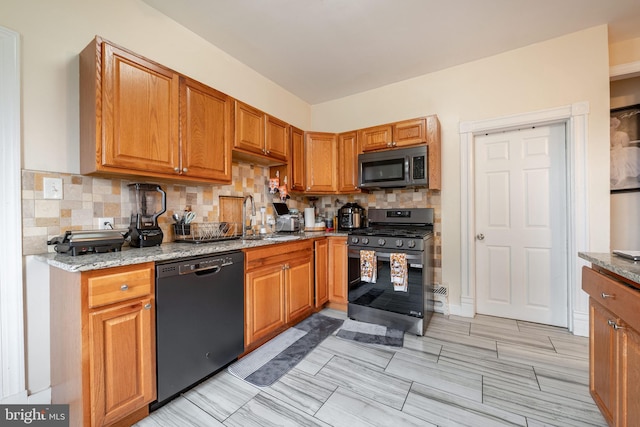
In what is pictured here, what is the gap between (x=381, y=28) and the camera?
2.25m

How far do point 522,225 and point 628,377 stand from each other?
77.6 inches

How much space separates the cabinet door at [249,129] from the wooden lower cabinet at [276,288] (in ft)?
3.27

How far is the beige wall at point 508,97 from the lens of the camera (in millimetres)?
2266

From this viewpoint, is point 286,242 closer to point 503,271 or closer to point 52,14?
point 52,14

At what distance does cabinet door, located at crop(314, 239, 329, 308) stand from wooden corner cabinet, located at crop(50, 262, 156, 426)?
5.53 feet

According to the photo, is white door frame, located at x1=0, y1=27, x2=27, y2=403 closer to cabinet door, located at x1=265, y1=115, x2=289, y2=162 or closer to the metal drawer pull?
cabinet door, located at x1=265, y1=115, x2=289, y2=162

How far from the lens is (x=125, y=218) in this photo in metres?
1.84

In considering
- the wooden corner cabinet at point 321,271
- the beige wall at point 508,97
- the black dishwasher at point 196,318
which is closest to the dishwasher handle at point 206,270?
the black dishwasher at point 196,318

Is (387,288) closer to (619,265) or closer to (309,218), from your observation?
(309,218)

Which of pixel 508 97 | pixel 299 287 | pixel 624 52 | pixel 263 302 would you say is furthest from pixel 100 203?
pixel 624 52

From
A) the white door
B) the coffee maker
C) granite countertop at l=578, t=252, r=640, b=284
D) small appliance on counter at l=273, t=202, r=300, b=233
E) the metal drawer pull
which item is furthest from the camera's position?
small appliance on counter at l=273, t=202, r=300, b=233

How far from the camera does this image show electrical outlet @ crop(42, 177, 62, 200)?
150 centimetres

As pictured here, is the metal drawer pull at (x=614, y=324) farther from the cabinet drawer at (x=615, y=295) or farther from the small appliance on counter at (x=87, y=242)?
the small appliance on counter at (x=87, y=242)

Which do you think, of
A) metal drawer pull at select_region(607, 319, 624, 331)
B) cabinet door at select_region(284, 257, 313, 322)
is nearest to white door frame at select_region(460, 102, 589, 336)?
metal drawer pull at select_region(607, 319, 624, 331)
